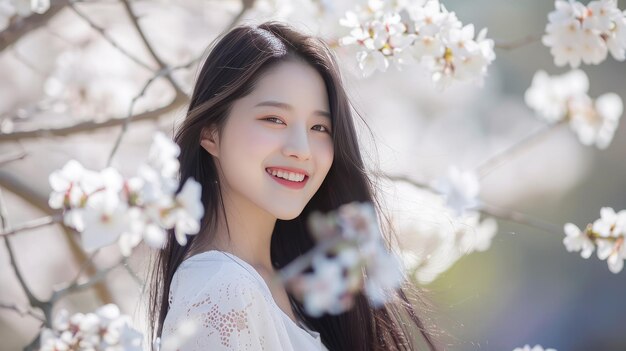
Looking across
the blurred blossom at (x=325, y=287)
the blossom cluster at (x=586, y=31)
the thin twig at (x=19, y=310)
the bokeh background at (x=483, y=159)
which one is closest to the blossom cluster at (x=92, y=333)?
the thin twig at (x=19, y=310)

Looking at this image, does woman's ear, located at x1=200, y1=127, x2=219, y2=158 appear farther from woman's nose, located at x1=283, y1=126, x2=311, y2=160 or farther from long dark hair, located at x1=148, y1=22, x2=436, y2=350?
woman's nose, located at x1=283, y1=126, x2=311, y2=160

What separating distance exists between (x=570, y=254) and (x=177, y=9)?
2.48 m

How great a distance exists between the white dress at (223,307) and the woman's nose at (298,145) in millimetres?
190

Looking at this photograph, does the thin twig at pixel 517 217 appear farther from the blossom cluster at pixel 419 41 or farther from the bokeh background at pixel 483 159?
the bokeh background at pixel 483 159

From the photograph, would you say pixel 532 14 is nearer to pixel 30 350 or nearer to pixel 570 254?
pixel 570 254

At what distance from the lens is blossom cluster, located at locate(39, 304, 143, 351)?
138 cm

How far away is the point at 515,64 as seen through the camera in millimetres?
4918

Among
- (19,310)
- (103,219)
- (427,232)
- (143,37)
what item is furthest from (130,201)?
(427,232)

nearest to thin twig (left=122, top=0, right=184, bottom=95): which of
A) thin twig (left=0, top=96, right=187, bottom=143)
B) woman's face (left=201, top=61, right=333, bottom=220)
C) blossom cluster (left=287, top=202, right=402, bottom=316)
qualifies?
thin twig (left=0, top=96, right=187, bottom=143)

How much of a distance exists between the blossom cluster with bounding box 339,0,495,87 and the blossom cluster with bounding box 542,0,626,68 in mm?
108

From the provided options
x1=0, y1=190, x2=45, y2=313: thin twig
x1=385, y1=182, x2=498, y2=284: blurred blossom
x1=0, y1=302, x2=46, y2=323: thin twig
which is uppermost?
x1=385, y1=182, x2=498, y2=284: blurred blossom

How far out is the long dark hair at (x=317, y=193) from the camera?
1.49 metres

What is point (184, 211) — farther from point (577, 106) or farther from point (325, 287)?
point (577, 106)

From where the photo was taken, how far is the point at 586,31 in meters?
1.45
